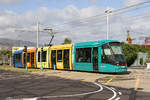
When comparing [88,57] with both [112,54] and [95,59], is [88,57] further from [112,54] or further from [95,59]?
[112,54]

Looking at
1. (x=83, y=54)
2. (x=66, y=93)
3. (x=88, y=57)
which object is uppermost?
(x=83, y=54)

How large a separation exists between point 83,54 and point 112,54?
141 inches

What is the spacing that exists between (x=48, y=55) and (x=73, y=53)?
17.8 ft

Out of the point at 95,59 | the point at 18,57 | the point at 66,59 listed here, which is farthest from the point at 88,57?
the point at 18,57

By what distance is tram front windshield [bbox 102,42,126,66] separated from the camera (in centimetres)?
1803

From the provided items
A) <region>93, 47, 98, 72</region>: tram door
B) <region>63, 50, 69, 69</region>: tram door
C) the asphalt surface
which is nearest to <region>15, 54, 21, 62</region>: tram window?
<region>63, 50, 69, 69</region>: tram door

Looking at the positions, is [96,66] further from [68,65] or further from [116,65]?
[68,65]

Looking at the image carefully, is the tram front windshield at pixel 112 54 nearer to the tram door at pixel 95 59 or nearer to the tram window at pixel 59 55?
the tram door at pixel 95 59

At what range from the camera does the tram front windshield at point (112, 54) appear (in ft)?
59.2

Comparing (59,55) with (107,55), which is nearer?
(107,55)

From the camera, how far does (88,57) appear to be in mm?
20188

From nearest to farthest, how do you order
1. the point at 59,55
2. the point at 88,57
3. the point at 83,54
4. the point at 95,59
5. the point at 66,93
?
the point at 66,93, the point at 95,59, the point at 88,57, the point at 83,54, the point at 59,55

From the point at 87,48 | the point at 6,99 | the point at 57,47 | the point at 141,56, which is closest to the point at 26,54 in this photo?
the point at 57,47

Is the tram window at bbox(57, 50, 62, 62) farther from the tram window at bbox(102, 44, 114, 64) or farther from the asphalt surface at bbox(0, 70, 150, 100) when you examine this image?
the asphalt surface at bbox(0, 70, 150, 100)
